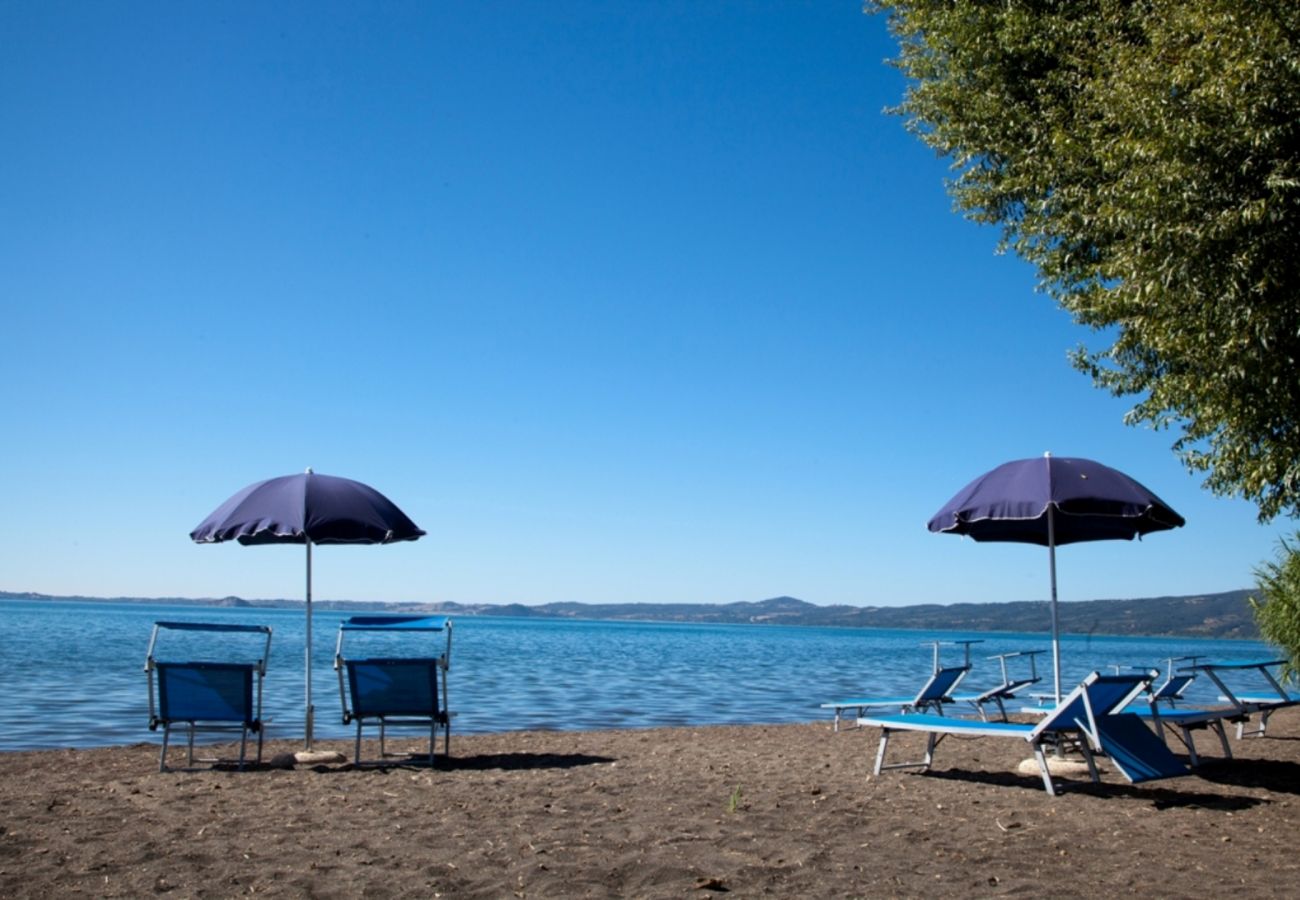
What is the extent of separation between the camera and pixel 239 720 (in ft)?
24.6

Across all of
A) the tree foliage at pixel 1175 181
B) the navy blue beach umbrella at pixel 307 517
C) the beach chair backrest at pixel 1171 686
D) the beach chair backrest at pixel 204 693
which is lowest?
the beach chair backrest at pixel 1171 686

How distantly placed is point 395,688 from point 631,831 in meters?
2.89

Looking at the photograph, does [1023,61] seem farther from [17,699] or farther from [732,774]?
[17,699]

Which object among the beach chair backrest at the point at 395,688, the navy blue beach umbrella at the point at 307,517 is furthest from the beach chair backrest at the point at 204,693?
the beach chair backrest at the point at 395,688

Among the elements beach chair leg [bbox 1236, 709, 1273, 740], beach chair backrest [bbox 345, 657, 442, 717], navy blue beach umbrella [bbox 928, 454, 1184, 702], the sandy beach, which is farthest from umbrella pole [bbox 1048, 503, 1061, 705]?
beach chair backrest [bbox 345, 657, 442, 717]

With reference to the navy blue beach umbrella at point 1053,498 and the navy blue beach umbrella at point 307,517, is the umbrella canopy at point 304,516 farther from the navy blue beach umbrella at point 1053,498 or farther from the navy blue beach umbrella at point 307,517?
the navy blue beach umbrella at point 1053,498

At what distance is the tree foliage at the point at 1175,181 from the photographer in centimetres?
566

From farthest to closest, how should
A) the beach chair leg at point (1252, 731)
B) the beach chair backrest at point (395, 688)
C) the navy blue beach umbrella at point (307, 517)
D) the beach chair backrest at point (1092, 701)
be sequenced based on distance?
the beach chair leg at point (1252, 731) → the navy blue beach umbrella at point (307, 517) → the beach chair backrest at point (395, 688) → the beach chair backrest at point (1092, 701)

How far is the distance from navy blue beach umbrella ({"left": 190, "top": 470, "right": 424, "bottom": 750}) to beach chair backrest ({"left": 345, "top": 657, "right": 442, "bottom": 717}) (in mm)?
556

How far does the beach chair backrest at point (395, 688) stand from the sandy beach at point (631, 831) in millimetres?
441

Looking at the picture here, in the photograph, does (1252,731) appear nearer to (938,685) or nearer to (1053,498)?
(938,685)

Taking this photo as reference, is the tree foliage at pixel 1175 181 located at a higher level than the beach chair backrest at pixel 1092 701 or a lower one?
higher

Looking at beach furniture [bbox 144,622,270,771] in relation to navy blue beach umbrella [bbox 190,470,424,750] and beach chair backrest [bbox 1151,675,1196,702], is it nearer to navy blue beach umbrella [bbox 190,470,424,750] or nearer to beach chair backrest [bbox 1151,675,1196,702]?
navy blue beach umbrella [bbox 190,470,424,750]

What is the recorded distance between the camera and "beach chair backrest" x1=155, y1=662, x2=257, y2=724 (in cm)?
743
